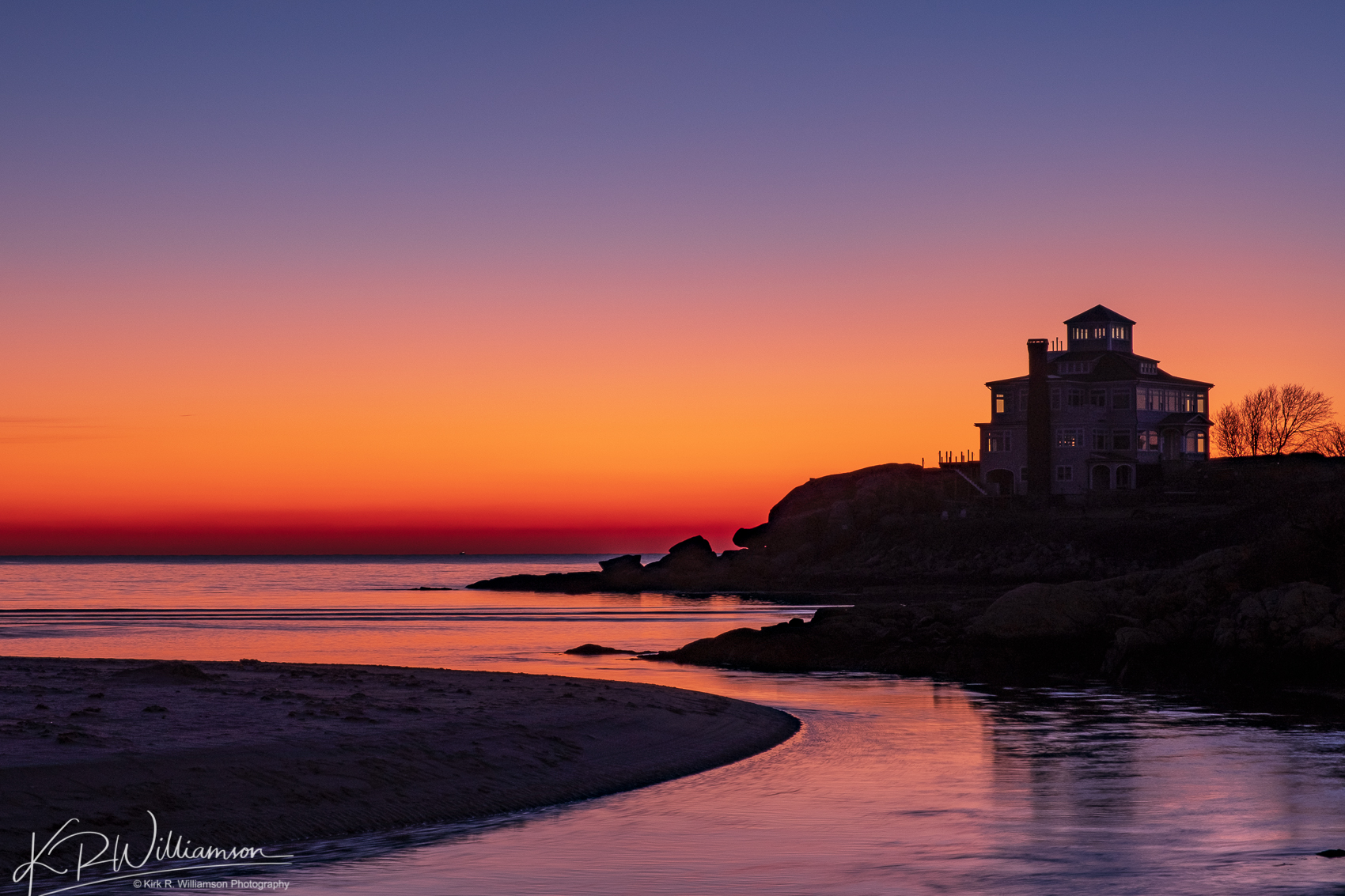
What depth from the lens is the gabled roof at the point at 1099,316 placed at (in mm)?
106000

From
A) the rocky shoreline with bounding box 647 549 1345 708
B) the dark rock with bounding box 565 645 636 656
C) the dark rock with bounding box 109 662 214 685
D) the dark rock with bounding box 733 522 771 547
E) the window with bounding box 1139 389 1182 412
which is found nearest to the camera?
the dark rock with bounding box 109 662 214 685

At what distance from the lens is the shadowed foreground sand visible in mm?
16797

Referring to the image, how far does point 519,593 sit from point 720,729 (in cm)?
9612

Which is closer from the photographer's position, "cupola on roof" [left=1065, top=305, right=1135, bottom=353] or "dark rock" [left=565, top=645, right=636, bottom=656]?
"dark rock" [left=565, top=645, right=636, bottom=656]

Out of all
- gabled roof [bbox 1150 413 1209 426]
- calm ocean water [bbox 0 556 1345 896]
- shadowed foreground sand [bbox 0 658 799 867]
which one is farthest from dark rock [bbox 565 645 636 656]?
gabled roof [bbox 1150 413 1209 426]

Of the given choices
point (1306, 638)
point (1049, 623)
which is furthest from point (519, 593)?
point (1306, 638)

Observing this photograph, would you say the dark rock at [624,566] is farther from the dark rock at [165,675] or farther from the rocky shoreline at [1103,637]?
the dark rock at [165,675]

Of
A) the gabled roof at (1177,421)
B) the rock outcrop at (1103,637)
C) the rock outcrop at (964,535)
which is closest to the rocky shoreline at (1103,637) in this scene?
the rock outcrop at (1103,637)

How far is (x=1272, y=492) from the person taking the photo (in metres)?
92.0

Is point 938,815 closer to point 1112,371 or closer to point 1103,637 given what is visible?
point 1103,637

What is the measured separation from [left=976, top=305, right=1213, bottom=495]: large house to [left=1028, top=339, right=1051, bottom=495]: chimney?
6 cm

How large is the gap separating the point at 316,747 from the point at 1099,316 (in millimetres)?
96321

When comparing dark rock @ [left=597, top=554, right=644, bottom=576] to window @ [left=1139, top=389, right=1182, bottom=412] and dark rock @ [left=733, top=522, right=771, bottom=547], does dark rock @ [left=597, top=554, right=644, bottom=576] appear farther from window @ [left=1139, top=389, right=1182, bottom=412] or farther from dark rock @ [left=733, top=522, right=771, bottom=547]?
window @ [left=1139, top=389, right=1182, bottom=412]

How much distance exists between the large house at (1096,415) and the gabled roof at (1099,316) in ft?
0.21
